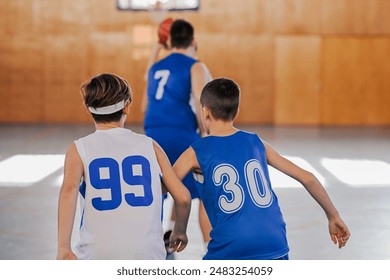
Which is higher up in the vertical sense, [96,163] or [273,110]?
[96,163]

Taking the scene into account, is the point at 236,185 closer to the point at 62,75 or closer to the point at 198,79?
the point at 198,79

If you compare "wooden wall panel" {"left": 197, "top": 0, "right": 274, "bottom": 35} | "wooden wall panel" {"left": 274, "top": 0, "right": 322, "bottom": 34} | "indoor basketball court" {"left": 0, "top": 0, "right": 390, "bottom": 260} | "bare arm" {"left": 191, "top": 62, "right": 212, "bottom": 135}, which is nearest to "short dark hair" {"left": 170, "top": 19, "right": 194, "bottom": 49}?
"bare arm" {"left": 191, "top": 62, "right": 212, "bottom": 135}

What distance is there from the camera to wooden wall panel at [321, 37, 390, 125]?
51.5ft

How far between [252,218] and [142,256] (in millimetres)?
431

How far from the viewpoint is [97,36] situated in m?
15.6

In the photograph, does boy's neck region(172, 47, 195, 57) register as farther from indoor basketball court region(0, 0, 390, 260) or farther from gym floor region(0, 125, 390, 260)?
indoor basketball court region(0, 0, 390, 260)

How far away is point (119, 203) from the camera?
2.50 metres

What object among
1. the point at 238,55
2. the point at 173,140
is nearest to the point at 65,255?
the point at 173,140

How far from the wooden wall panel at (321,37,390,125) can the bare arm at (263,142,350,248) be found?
43.1 ft

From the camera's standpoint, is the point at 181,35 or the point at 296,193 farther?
the point at 296,193

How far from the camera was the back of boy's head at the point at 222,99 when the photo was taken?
2.75 m

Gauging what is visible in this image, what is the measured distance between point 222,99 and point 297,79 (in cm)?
1320
